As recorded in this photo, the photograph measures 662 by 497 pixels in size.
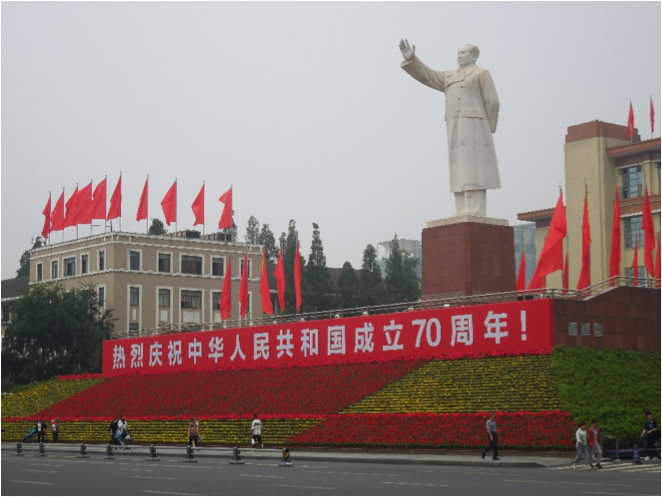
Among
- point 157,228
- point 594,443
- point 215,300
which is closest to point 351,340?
point 594,443

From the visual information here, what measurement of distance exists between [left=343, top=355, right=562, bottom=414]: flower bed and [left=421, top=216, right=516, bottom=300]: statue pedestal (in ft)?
8.75

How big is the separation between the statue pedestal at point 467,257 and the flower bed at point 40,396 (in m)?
17.2

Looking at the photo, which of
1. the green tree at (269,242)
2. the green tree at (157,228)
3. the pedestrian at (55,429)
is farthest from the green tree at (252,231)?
the pedestrian at (55,429)

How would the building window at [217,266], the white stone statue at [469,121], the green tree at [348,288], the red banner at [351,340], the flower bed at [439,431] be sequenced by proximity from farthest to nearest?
the green tree at [348,288] → the building window at [217,266] → the white stone statue at [469,121] → the red banner at [351,340] → the flower bed at [439,431]

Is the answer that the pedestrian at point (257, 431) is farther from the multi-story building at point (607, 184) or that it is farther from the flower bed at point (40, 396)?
the multi-story building at point (607, 184)

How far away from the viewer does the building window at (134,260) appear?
191 feet

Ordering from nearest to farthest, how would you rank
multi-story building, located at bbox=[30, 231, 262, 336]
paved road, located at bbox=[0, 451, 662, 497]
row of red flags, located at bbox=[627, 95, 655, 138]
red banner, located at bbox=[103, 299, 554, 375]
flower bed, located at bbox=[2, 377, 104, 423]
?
paved road, located at bbox=[0, 451, 662, 497] → red banner, located at bbox=[103, 299, 554, 375] → flower bed, located at bbox=[2, 377, 104, 423] → row of red flags, located at bbox=[627, 95, 655, 138] → multi-story building, located at bbox=[30, 231, 262, 336]

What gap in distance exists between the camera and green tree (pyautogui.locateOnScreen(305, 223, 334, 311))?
6256cm

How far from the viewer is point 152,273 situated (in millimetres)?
58719

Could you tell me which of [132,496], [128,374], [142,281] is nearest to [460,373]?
[132,496]

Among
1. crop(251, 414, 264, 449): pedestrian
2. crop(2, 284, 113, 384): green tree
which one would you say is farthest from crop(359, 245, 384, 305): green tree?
crop(251, 414, 264, 449): pedestrian

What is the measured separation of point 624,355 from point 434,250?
6.84 m

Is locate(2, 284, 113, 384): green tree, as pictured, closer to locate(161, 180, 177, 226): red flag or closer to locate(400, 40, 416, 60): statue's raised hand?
locate(161, 180, 177, 226): red flag

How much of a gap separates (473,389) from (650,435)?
540 cm
